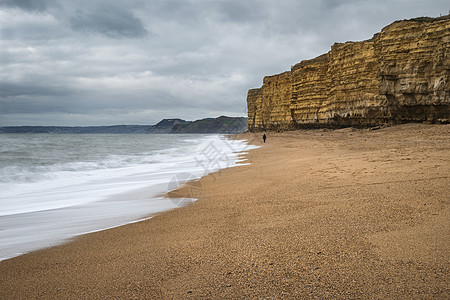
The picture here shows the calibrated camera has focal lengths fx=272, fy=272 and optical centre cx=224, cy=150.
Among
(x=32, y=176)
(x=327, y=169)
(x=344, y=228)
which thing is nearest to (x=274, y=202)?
(x=344, y=228)

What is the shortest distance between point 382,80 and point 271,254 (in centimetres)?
1991

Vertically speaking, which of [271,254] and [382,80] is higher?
[382,80]

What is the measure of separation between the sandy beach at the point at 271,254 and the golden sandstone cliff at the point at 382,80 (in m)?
15.5

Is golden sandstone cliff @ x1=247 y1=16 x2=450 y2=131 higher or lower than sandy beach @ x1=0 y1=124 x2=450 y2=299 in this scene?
higher

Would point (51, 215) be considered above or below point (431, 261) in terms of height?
below

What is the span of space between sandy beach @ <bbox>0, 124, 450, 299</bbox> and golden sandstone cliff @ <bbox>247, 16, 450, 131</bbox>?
15537mm

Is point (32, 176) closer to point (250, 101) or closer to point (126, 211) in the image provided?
point (126, 211)

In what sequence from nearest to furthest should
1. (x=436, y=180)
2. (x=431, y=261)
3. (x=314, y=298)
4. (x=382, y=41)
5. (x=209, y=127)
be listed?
(x=314, y=298) < (x=431, y=261) < (x=436, y=180) < (x=382, y=41) < (x=209, y=127)

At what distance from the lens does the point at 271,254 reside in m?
2.23

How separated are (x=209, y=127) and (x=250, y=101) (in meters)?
127

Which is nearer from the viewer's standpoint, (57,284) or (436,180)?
(57,284)

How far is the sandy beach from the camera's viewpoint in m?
1.78

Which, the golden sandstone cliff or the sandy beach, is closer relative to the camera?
the sandy beach

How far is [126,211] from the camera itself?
461cm
